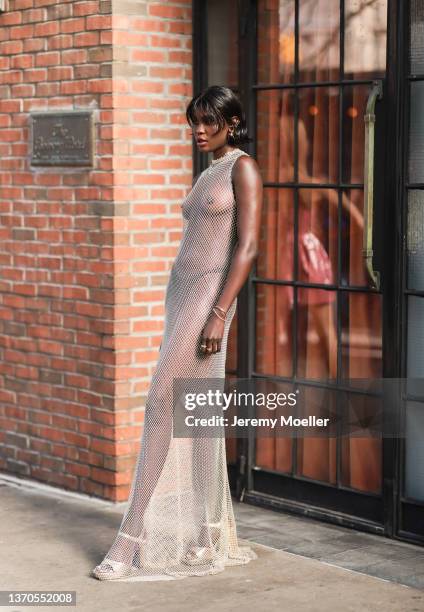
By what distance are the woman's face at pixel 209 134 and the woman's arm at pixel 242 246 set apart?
19cm

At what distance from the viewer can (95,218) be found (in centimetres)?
714

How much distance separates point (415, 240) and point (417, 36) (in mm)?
925

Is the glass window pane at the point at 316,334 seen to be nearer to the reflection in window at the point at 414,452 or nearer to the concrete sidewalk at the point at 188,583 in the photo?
the reflection in window at the point at 414,452

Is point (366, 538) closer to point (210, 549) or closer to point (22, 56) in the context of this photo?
→ point (210, 549)

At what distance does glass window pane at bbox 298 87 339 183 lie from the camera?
662 cm

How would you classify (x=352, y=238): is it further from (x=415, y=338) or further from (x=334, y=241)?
(x=415, y=338)

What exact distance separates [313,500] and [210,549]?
108cm

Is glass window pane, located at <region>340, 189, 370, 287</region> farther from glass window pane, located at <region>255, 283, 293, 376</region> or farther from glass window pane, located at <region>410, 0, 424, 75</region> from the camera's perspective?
glass window pane, located at <region>410, 0, 424, 75</region>

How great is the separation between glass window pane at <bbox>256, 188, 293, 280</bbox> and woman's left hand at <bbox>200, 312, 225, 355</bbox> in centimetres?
136

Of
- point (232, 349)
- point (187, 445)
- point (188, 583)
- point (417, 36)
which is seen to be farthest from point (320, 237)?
point (188, 583)

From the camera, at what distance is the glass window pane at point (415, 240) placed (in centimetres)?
624

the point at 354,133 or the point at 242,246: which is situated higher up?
the point at 354,133

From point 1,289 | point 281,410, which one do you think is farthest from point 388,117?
point 1,289

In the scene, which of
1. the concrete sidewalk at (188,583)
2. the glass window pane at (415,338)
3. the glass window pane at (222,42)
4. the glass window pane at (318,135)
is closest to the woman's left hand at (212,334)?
the concrete sidewalk at (188,583)
